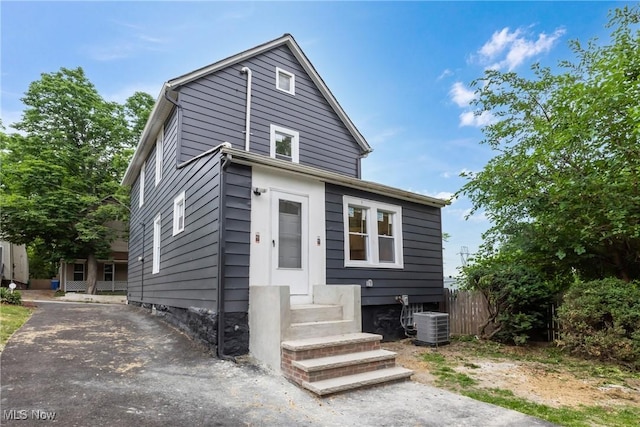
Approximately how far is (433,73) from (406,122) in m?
2.01

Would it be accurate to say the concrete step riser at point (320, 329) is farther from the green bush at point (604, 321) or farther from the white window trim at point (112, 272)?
the white window trim at point (112, 272)

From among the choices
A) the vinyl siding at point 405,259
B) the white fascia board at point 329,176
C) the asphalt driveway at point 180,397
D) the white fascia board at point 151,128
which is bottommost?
the asphalt driveway at point 180,397

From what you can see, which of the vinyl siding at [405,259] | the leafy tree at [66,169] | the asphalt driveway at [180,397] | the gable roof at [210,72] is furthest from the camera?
the leafy tree at [66,169]

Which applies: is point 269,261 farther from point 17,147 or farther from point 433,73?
point 17,147

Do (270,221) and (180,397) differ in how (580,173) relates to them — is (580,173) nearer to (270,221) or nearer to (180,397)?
(270,221)

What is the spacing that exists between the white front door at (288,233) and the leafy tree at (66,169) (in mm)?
15517

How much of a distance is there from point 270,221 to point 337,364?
8.60ft

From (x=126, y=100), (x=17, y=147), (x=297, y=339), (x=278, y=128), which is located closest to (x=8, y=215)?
(x=17, y=147)

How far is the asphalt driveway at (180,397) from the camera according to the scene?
11.3 feet

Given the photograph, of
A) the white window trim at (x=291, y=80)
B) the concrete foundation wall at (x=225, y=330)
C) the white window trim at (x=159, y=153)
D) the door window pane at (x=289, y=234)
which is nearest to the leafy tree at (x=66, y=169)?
the white window trim at (x=159, y=153)

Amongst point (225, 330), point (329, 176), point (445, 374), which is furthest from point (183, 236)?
point (445, 374)

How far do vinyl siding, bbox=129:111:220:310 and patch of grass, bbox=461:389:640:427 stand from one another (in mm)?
4021

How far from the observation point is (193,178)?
6.97 metres

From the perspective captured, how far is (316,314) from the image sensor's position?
568 cm
